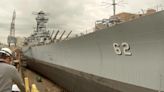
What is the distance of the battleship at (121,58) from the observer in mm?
6570

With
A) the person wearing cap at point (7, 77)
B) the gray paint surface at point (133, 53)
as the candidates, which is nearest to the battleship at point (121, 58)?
the gray paint surface at point (133, 53)

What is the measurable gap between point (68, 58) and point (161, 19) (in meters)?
8.34

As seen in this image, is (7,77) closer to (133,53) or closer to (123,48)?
(133,53)

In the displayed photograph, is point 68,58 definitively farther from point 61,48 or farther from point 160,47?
point 160,47

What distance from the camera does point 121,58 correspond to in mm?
8086

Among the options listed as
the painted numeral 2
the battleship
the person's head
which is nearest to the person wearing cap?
the person's head

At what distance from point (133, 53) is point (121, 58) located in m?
0.71

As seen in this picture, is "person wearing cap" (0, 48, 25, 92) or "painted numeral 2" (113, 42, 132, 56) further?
Answer: "painted numeral 2" (113, 42, 132, 56)

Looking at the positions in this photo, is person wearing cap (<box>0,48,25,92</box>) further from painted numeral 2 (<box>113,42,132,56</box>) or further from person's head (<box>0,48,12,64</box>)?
painted numeral 2 (<box>113,42,132,56</box>)

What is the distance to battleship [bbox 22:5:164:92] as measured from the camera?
259 inches

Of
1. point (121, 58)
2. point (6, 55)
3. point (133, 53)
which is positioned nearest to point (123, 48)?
point (121, 58)

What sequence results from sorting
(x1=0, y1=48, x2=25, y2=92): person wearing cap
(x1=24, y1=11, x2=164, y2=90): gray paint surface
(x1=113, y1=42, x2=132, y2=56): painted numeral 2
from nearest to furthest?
(x1=0, y1=48, x2=25, y2=92): person wearing cap
(x1=24, y1=11, x2=164, y2=90): gray paint surface
(x1=113, y1=42, x2=132, y2=56): painted numeral 2

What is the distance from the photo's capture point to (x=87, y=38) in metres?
10.8

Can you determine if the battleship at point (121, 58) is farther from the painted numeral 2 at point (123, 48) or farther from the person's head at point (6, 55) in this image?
the person's head at point (6, 55)
